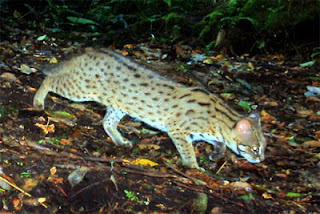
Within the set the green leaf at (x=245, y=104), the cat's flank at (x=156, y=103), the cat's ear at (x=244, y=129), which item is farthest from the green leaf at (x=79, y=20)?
the cat's ear at (x=244, y=129)

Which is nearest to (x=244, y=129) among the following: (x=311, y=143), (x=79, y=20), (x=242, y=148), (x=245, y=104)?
(x=242, y=148)

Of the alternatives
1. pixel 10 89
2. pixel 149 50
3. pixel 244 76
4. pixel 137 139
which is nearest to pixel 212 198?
pixel 137 139

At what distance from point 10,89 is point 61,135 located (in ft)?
4.24

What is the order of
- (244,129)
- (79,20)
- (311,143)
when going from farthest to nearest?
(79,20)
(311,143)
(244,129)

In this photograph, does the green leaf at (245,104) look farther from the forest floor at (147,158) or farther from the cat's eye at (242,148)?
the cat's eye at (242,148)

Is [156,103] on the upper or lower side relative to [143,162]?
upper

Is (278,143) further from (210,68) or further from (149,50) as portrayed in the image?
(149,50)

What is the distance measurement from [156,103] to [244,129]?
1.14 metres

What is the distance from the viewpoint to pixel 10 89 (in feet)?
18.2

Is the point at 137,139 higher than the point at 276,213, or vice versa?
the point at 276,213

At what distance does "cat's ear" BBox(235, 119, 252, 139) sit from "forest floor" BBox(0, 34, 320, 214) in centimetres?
47

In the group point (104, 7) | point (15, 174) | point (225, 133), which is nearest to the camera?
point (15, 174)

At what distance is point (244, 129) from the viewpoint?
466 cm

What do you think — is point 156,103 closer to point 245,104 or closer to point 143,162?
point 143,162
